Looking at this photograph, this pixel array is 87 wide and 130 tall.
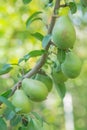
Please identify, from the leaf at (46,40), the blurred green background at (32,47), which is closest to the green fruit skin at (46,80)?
the leaf at (46,40)

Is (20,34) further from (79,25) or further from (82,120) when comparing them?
(82,120)

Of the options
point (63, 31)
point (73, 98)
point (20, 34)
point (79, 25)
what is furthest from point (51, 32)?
point (73, 98)

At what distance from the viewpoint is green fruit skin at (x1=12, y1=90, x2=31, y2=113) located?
38.6 inches

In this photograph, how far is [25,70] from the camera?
112cm

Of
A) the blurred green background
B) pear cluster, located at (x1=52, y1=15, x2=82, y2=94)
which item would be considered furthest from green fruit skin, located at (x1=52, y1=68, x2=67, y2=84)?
the blurred green background

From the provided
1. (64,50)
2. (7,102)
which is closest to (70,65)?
(64,50)

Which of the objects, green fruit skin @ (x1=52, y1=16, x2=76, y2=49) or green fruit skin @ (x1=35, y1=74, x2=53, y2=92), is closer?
green fruit skin @ (x1=52, y1=16, x2=76, y2=49)

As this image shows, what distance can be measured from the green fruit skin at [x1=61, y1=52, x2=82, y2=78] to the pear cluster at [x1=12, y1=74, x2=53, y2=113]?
2.3 inches

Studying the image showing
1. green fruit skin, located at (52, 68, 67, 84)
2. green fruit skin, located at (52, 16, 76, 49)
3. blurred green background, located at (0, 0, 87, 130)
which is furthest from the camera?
blurred green background, located at (0, 0, 87, 130)

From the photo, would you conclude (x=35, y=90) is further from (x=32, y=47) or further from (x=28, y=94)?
(x=32, y=47)

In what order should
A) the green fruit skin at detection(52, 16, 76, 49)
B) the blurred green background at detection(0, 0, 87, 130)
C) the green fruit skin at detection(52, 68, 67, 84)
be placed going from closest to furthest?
1. the green fruit skin at detection(52, 16, 76, 49)
2. the green fruit skin at detection(52, 68, 67, 84)
3. the blurred green background at detection(0, 0, 87, 130)

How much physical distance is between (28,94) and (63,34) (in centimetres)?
16

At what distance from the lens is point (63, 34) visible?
3.11ft

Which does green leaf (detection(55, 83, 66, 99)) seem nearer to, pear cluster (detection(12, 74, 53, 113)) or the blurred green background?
pear cluster (detection(12, 74, 53, 113))
